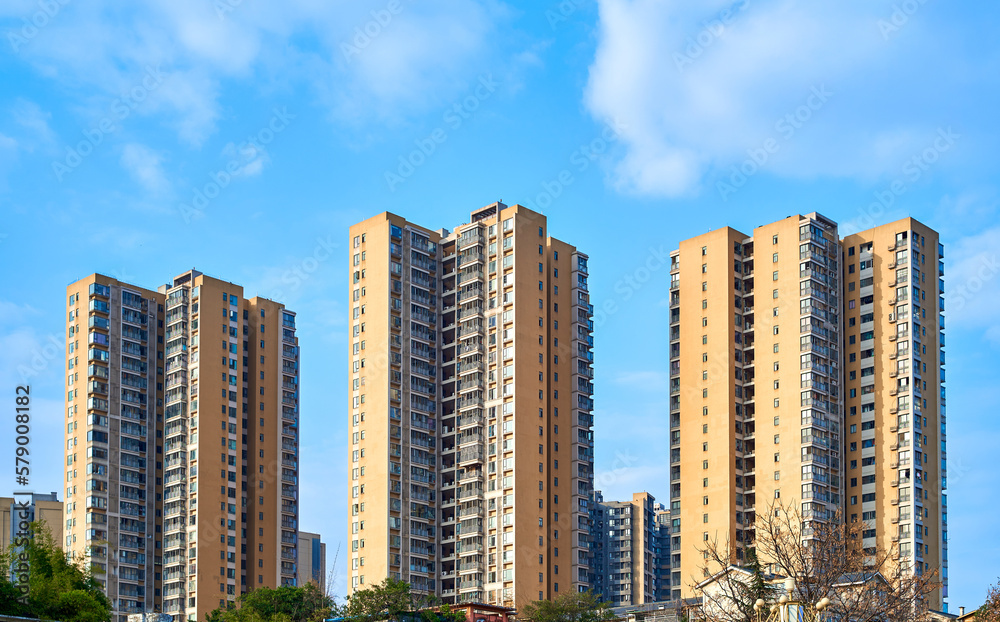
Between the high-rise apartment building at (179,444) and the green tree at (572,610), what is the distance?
41610 mm

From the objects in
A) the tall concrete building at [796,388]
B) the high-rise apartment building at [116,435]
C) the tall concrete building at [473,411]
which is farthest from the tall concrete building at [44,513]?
the tall concrete building at [796,388]

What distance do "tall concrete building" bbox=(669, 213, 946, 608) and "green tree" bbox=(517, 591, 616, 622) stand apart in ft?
61.6

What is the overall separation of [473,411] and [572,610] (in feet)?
86.1

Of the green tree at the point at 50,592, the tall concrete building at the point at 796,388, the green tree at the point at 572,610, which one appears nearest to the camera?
the green tree at the point at 50,592

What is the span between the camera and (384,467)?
11975 centimetres

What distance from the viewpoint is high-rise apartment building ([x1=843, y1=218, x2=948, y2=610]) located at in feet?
381

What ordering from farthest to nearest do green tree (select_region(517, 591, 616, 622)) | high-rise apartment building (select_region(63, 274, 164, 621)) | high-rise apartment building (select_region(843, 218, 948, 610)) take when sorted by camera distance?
high-rise apartment building (select_region(63, 274, 164, 621)), high-rise apartment building (select_region(843, 218, 948, 610)), green tree (select_region(517, 591, 616, 622))

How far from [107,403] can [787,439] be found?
6890 cm

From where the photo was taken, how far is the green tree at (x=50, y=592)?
6650 cm

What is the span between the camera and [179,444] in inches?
5310

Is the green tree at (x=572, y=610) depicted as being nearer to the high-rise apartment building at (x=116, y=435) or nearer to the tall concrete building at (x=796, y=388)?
the tall concrete building at (x=796, y=388)

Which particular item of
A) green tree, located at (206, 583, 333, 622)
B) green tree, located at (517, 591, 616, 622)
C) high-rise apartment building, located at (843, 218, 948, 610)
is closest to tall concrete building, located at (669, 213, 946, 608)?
high-rise apartment building, located at (843, 218, 948, 610)

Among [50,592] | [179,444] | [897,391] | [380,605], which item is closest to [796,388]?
[897,391]

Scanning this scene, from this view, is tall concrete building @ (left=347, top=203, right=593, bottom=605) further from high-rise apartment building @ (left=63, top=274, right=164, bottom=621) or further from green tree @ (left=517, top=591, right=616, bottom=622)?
high-rise apartment building @ (left=63, top=274, right=164, bottom=621)
